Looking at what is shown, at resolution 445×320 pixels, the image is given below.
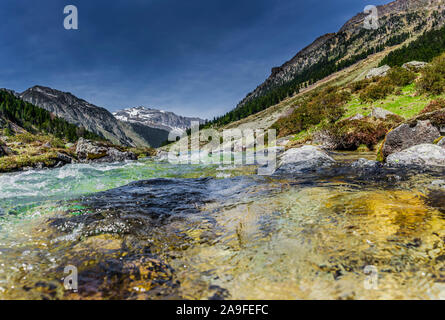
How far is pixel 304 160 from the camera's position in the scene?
33.9 ft

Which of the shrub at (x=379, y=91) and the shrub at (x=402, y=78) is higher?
the shrub at (x=402, y=78)

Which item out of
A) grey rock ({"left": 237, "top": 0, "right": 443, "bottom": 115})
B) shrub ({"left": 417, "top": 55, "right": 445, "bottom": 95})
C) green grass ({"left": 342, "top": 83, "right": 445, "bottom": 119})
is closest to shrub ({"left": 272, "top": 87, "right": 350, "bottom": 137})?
green grass ({"left": 342, "top": 83, "right": 445, "bottom": 119})

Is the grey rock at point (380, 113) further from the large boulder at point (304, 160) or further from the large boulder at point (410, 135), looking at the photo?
the large boulder at point (304, 160)

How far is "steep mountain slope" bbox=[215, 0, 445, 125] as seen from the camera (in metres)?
111

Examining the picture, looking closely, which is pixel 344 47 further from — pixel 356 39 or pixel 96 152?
pixel 96 152

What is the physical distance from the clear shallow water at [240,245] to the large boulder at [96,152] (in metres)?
23.1

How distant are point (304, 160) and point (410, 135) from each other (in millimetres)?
5215

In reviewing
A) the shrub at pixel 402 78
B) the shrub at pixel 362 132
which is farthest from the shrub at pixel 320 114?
the shrub at pixel 362 132

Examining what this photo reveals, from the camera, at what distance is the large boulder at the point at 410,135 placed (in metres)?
9.64

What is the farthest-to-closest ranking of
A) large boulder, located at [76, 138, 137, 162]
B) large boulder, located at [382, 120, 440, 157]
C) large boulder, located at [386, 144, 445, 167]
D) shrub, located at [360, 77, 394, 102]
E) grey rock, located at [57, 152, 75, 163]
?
1. large boulder, located at [76, 138, 137, 162]
2. shrub, located at [360, 77, 394, 102]
3. grey rock, located at [57, 152, 75, 163]
4. large boulder, located at [382, 120, 440, 157]
5. large boulder, located at [386, 144, 445, 167]

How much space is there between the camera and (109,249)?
328cm

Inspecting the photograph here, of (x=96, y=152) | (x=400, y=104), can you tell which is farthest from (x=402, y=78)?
(x=96, y=152)

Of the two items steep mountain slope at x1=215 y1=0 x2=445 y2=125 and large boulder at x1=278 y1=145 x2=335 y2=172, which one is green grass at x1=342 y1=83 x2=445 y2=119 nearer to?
large boulder at x1=278 y1=145 x2=335 y2=172

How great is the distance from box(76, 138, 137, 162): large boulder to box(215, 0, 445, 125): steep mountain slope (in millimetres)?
88932
